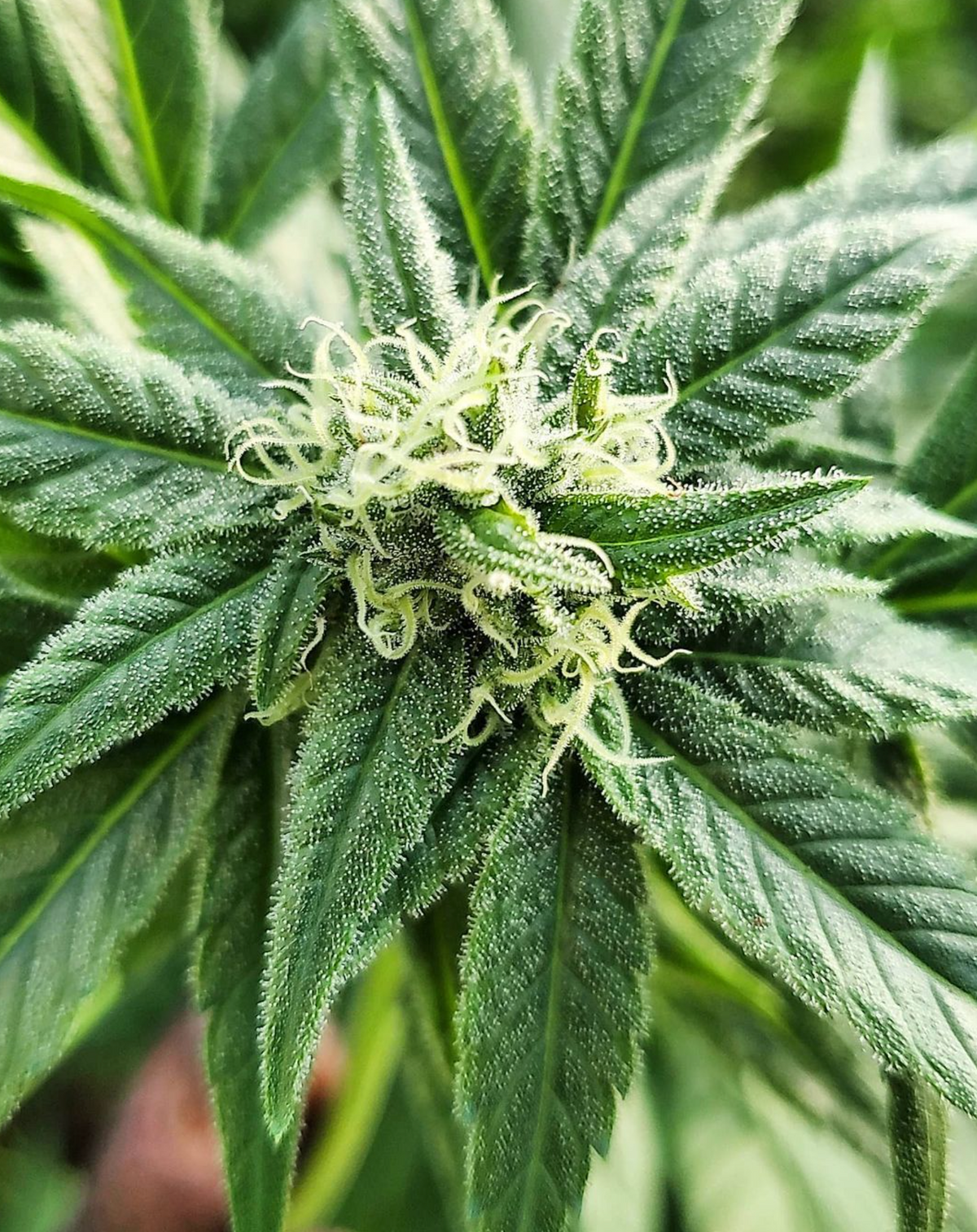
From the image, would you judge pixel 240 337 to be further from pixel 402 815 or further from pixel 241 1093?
pixel 241 1093

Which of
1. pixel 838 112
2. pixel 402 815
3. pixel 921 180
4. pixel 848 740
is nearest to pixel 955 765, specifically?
pixel 848 740

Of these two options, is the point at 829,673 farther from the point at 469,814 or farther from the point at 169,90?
the point at 169,90

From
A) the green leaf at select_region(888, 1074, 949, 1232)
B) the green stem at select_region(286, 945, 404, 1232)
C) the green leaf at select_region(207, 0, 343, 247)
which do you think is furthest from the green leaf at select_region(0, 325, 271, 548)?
the green stem at select_region(286, 945, 404, 1232)

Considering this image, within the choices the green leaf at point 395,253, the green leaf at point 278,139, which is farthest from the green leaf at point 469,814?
the green leaf at point 278,139

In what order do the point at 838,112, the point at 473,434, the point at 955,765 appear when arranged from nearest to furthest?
the point at 473,434 < the point at 955,765 < the point at 838,112

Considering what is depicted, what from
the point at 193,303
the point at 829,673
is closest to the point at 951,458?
the point at 829,673
